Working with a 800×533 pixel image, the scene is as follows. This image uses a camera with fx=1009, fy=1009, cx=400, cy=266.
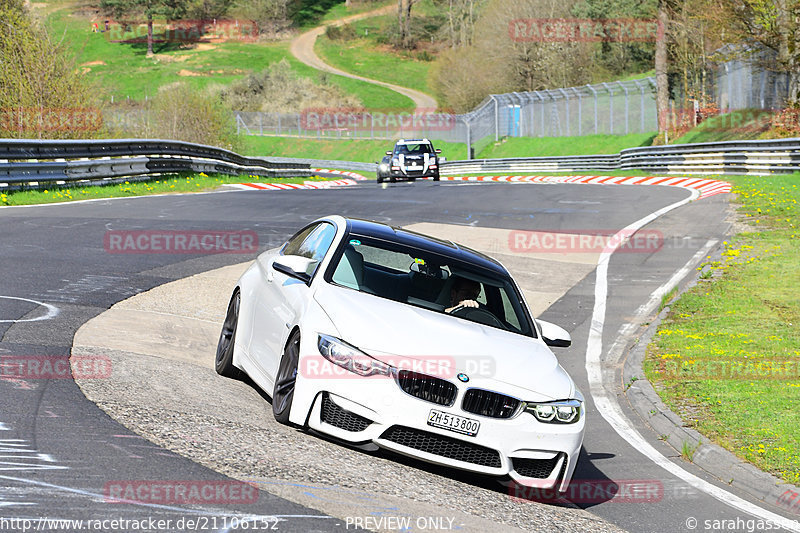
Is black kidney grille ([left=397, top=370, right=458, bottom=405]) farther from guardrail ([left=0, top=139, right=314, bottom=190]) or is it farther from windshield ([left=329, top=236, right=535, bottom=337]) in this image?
guardrail ([left=0, top=139, right=314, bottom=190])

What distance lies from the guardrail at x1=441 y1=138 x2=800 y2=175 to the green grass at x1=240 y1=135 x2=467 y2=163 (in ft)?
106

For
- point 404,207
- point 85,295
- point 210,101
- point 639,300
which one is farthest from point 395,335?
point 210,101

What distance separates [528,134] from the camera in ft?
235

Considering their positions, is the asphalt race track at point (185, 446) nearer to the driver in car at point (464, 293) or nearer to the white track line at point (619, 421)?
the white track line at point (619, 421)

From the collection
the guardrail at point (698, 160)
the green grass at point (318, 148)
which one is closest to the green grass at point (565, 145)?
the guardrail at point (698, 160)

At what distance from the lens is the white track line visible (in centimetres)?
714

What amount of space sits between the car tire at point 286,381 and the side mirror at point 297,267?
66 centimetres

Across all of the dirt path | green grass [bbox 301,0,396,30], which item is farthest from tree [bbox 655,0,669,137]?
green grass [bbox 301,0,396,30]

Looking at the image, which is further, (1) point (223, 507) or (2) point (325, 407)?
(2) point (325, 407)

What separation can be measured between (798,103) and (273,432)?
37.3 metres

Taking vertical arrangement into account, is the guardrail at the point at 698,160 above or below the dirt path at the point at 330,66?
below

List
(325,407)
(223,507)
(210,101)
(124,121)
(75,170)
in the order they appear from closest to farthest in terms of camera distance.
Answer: (223,507) < (325,407) < (75,170) < (124,121) < (210,101)

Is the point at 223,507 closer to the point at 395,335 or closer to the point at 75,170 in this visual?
the point at 395,335

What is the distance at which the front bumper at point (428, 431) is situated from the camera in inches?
249
